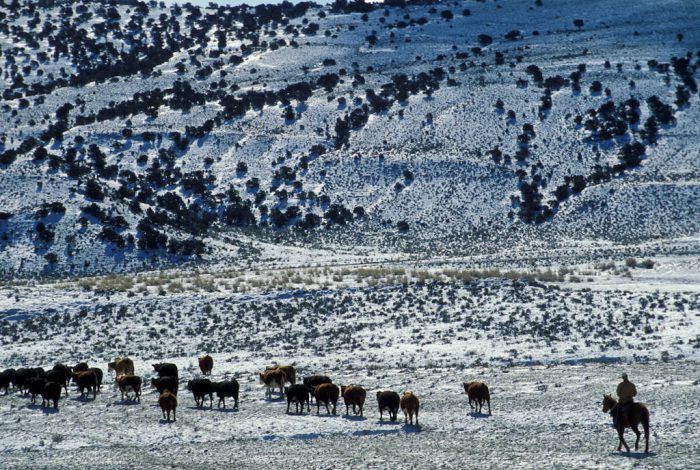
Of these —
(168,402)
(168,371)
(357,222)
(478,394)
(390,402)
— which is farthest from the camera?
(357,222)

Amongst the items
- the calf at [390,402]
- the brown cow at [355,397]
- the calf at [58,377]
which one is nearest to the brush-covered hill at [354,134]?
the calf at [58,377]


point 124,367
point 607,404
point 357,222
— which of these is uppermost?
point 357,222

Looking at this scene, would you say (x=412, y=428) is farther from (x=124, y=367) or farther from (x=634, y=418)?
(x=124, y=367)

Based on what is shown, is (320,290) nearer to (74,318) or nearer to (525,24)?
(74,318)

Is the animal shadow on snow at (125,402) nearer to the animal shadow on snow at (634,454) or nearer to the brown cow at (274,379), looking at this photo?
the brown cow at (274,379)

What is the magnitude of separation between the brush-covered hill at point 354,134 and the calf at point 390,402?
135 ft

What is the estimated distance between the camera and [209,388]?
2183 centimetres

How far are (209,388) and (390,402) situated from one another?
212 inches

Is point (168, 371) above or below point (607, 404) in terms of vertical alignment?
above

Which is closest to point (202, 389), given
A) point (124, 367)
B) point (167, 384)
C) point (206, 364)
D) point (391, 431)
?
point (167, 384)

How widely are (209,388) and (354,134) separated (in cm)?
7132

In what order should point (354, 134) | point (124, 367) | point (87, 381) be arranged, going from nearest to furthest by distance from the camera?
point (87, 381) → point (124, 367) → point (354, 134)

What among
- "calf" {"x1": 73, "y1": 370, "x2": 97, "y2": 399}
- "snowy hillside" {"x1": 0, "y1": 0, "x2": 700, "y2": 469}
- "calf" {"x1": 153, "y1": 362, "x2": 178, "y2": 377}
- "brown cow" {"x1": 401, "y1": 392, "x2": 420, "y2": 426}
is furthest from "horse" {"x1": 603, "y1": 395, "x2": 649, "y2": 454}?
"calf" {"x1": 73, "y1": 370, "x2": 97, "y2": 399}

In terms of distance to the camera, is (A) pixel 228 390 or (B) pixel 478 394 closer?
(B) pixel 478 394
